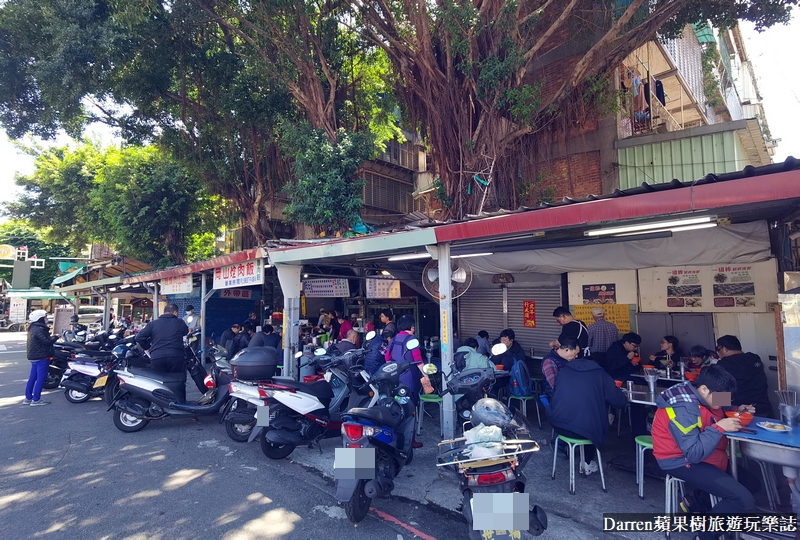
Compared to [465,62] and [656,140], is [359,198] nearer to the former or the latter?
[465,62]

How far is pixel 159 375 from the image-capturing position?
21.8 feet

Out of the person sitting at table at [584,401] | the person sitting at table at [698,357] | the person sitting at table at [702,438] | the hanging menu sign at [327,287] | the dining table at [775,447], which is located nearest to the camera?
the dining table at [775,447]

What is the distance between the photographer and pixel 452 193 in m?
10.4

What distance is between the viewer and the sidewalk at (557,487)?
13.3 ft

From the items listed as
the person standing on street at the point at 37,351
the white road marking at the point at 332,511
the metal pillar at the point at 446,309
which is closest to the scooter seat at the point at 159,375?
the person standing on street at the point at 37,351

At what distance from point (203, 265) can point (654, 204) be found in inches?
369

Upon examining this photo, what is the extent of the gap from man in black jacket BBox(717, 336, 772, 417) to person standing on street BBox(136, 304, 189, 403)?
293 inches

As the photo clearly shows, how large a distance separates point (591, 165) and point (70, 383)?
12.4 meters

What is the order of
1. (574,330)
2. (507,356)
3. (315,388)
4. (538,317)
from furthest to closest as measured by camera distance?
(538,317), (507,356), (574,330), (315,388)

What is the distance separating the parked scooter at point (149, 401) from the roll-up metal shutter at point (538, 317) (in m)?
6.05

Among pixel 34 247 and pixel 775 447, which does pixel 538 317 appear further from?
pixel 34 247

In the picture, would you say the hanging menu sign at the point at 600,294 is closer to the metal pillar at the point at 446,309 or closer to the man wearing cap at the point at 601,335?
the man wearing cap at the point at 601,335

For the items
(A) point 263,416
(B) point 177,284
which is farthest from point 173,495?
(B) point 177,284

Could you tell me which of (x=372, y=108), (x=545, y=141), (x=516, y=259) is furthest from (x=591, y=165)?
(x=372, y=108)
